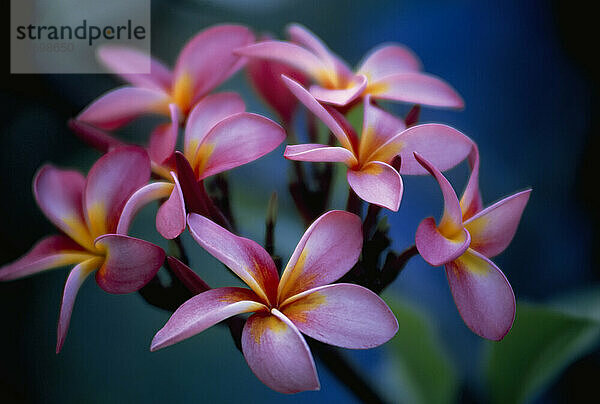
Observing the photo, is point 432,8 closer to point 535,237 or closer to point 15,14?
point 535,237

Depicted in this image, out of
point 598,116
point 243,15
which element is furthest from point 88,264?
point 598,116

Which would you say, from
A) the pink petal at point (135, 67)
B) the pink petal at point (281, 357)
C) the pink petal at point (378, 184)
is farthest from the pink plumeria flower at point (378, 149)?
the pink petal at point (135, 67)

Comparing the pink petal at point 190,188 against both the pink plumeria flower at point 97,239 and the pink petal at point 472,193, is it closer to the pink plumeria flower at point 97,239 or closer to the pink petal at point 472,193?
the pink plumeria flower at point 97,239

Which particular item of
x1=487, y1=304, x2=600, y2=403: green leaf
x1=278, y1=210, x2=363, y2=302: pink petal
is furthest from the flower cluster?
x1=487, y1=304, x2=600, y2=403: green leaf

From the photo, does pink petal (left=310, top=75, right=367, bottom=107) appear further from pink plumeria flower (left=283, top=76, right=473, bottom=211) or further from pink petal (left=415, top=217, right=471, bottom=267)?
pink petal (left=415, top=217, right=471, bottom=267)

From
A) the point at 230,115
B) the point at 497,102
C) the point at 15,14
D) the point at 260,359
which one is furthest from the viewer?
the point at 497,102
